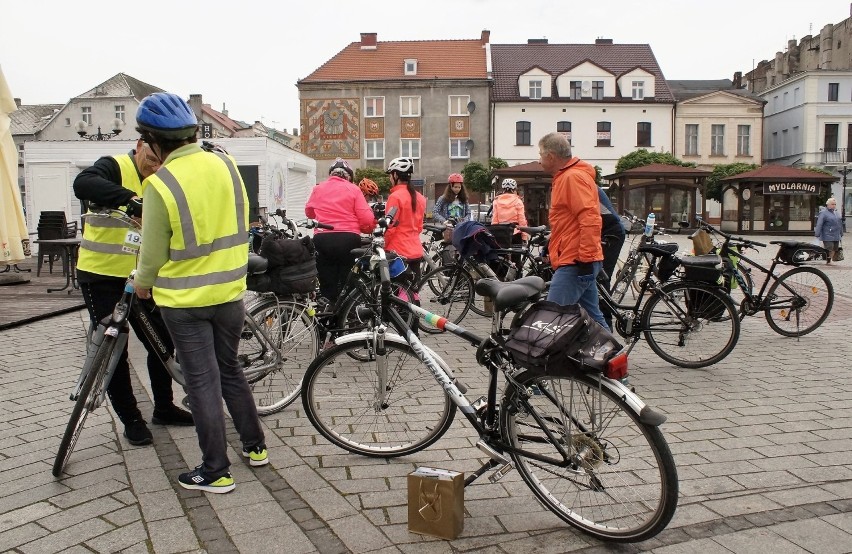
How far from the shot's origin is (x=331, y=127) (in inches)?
2192

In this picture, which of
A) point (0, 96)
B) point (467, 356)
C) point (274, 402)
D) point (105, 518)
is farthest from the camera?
point (0, 96)

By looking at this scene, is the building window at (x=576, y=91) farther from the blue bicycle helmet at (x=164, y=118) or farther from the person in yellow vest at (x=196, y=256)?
the blue bicycle helmet at (x=164, y=118)

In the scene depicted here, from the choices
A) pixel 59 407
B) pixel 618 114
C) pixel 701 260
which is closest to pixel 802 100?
pixel 618 114

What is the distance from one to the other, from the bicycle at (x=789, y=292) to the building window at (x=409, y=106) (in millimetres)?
48916

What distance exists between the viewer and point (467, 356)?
7.29m

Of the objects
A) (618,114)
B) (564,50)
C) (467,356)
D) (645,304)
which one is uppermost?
(564,50)

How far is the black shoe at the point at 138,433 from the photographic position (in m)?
4.51

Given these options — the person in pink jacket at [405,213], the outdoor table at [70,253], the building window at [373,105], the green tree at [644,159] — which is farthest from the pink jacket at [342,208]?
the building window at [373,105]

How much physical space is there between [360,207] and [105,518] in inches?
163

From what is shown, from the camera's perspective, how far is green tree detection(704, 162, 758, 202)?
50500 mm

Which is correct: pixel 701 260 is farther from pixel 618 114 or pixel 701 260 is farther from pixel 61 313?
pixel 618 114

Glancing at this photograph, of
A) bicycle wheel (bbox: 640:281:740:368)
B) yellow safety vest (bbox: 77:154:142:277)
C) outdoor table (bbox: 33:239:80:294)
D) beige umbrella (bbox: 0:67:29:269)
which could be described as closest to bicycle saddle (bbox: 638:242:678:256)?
bicycle wheel (bbox: 640:281:740:368)

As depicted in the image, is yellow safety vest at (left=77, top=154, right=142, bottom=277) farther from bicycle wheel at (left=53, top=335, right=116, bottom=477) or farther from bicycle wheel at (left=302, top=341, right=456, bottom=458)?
bicycle wheel at (left=302, top=341, right=456, bottom=458)

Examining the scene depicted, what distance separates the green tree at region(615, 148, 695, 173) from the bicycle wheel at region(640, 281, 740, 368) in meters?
45.3
